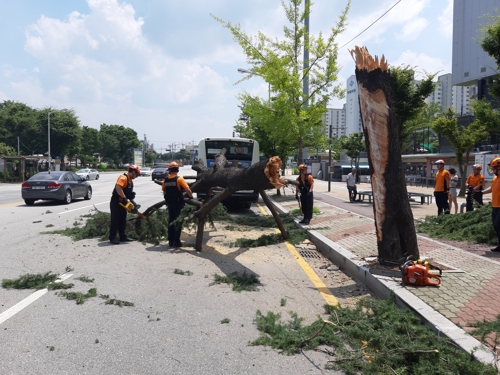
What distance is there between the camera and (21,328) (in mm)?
4469

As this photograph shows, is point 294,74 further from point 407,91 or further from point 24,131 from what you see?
point 24,131

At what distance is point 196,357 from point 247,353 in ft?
1.56

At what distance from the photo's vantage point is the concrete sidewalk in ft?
14.3

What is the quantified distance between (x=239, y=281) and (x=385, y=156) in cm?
290

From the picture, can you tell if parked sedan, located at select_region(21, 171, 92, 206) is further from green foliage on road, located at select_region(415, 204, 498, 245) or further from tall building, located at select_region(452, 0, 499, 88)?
tall building, located at select_region(452, 0, 499, 88)

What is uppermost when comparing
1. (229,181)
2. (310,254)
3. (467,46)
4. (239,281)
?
(467,46)

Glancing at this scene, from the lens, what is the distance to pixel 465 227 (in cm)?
972

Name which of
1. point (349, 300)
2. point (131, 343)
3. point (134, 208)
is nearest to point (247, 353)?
point (131, 343)

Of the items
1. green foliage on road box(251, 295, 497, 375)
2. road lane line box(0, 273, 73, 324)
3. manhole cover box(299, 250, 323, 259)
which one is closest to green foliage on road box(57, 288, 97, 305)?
road lane line box(0, 273, 73, 324)

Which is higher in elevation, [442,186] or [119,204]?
[442,186]

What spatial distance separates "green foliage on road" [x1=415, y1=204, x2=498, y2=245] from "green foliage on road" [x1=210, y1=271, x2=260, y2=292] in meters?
5.06

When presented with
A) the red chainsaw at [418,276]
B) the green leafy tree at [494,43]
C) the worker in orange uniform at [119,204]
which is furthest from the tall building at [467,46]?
the red chainsaw at [418,276]

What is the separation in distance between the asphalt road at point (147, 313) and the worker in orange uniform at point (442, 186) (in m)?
5.67

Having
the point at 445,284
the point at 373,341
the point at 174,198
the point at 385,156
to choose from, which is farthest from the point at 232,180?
the point at 373,341
